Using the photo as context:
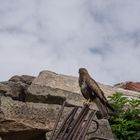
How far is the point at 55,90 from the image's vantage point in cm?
693

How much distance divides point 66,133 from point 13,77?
4.76m

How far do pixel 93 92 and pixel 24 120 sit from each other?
2.81 feet

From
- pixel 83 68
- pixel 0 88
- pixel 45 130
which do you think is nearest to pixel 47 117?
pixel 45 130

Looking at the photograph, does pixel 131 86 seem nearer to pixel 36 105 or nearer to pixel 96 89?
pixel 36 105

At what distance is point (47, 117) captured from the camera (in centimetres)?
581

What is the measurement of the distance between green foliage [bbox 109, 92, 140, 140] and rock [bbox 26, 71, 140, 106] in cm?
30

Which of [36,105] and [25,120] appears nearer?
[25,120]

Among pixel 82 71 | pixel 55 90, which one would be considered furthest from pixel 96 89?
pixel 55 90

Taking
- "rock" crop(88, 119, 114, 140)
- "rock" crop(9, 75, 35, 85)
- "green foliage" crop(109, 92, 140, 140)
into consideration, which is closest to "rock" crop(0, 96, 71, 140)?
"rock" crop(88, 119, 114, 140)

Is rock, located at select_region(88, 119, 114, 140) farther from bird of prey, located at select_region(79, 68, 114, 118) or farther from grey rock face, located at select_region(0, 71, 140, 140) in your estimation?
bird of prey, located at select_region(79, 68, 114, 118)

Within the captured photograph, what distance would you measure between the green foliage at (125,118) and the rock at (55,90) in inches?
11.9

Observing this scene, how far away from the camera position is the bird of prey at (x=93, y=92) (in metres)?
5.07

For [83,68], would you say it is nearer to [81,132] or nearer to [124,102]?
[124,102]

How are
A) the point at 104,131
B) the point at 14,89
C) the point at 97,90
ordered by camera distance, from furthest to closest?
the point at 14,89
the point at 104,131
the point at 97,90
